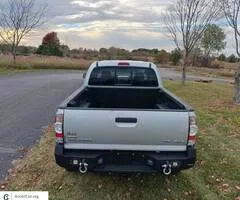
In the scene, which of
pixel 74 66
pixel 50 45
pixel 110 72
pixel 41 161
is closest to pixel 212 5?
pixel 110 72

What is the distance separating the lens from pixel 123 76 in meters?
6.46

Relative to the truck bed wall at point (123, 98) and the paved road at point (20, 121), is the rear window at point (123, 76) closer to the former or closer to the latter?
the truck bed wall at point (123, 98)

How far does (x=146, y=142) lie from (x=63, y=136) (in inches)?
39.7

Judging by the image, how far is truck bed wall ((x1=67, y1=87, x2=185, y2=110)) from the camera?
5859 mm

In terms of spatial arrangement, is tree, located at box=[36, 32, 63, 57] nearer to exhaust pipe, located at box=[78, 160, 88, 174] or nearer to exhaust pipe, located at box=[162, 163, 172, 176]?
exhaust pipe, located at box=[78, 160, 88, 174]

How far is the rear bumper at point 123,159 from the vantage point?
410 centimetres

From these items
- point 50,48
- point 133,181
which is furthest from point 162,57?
point 133,181

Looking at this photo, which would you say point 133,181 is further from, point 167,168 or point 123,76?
point 123,76

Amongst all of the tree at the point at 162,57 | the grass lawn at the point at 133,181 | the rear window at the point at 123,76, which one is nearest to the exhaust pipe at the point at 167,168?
the grass lawn at the point at 133,181

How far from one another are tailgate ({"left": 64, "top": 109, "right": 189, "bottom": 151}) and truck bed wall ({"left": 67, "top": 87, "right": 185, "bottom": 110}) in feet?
5.37

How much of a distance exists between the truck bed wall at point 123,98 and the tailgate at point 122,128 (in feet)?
5.37

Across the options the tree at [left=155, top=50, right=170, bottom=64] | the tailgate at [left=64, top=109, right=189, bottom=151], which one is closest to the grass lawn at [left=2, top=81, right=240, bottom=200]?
the tailgate at [left=64, top=109, right=189, bottom=151]

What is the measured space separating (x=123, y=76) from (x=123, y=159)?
2.57 m

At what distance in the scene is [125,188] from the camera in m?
4.74
